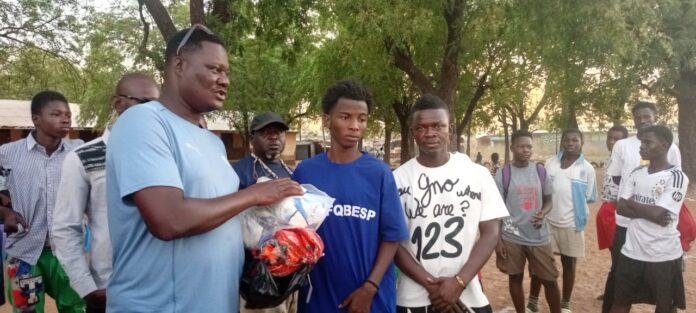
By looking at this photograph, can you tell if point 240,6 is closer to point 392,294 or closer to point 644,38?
point 392,294

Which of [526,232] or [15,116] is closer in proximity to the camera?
[526,232]

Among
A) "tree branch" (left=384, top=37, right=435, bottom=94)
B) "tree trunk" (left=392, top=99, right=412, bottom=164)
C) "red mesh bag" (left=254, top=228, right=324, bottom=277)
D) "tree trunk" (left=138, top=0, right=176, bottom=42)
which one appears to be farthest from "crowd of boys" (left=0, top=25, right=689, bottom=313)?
"tree trunk" (left=392, top=99, right=412, bottom=164)

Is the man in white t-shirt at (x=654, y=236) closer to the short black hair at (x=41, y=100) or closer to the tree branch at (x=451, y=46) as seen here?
the short black hair at (x=41, y=100)

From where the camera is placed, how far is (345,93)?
262 centimetres

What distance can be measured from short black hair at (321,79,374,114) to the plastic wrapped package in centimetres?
78

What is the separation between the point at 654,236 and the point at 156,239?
358 cm

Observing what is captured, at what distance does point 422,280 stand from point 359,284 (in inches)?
16.8

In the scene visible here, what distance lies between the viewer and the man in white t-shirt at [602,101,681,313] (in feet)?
14.8

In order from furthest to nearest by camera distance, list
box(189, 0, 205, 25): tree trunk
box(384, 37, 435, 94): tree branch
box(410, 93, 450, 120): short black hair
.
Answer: box(384, 37, 435, 94): tree branch
box(189, 0, 205, 25): tree trunk
box(410, 93, 450, 120): short black hair

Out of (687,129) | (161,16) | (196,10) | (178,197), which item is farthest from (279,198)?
(687,129)

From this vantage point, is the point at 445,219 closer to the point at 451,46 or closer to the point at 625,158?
the point at 625,158

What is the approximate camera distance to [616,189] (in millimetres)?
5156

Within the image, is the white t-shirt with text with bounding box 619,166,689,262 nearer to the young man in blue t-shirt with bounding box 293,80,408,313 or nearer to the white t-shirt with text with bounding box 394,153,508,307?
the white t-shirt with text with bounding box 394,153,508,307

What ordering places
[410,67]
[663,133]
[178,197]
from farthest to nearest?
1. [410,67]
2. [663,133]
3. [178,197]
